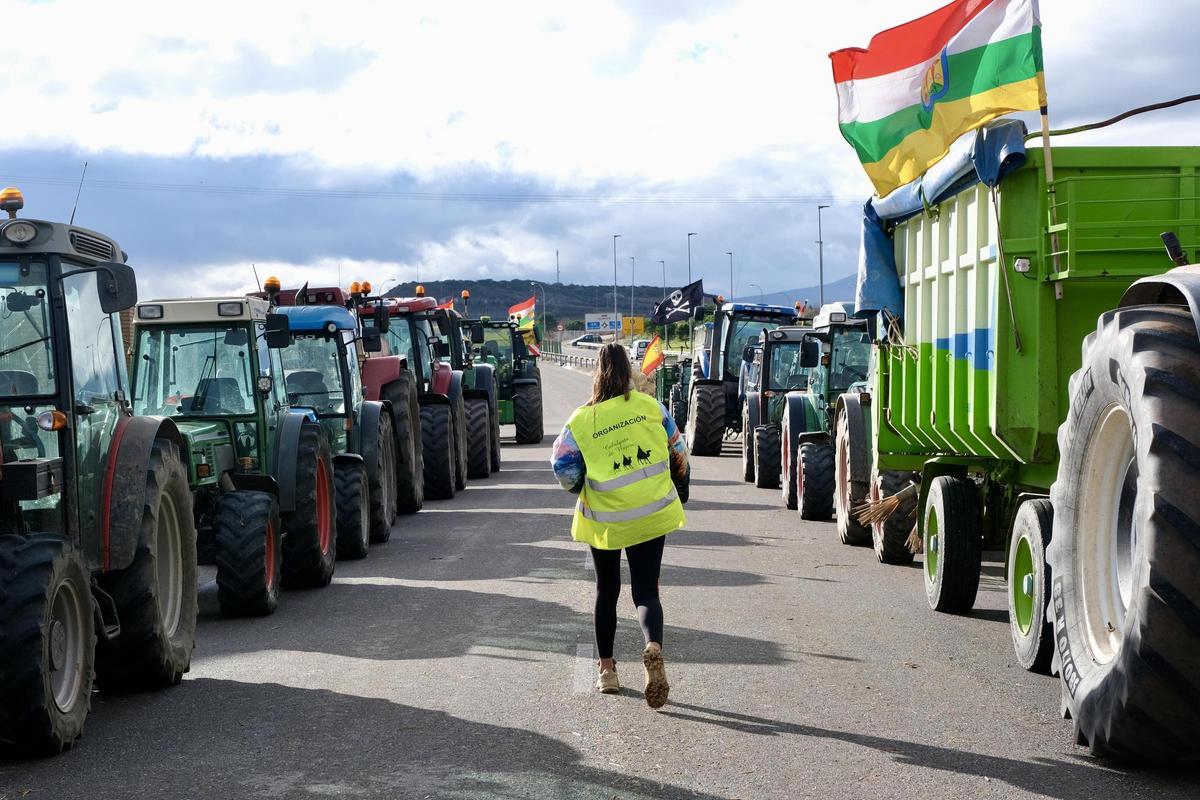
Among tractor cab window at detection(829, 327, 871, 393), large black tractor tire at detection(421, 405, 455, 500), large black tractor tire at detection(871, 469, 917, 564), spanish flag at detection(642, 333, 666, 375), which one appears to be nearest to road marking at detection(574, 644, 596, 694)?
large black tractor tire at detection(871, 469, 917, 564)

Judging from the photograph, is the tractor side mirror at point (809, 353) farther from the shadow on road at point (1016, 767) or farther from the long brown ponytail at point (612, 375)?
the shadow on road at point (1016, 767)

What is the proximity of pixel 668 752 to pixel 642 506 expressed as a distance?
1.41 metres

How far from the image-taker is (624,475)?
7.33 meters

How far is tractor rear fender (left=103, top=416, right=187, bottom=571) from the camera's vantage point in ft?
24.0

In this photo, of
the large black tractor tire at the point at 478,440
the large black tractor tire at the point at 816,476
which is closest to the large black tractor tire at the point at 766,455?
the large black tractor tire at the point at 816,476

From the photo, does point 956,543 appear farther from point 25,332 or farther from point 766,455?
point 766,455

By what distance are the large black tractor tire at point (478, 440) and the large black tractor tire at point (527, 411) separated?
267 inches

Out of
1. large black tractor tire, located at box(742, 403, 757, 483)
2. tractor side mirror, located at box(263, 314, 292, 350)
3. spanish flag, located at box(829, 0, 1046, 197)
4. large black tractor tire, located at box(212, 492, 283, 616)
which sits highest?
spanish flag, located at box(829, 0, 1046, 197)

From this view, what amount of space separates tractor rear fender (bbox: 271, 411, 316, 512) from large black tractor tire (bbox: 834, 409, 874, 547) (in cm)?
513

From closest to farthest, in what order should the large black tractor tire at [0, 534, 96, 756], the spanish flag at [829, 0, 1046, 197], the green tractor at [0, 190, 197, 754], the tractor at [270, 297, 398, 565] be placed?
the large black tractor tire at [0, 534, 96, 756] → the green tractor at [0, 190, 197, 754] → the spanish flag at [829, 0, 1046, 197] → the tractor at [270, 297, 398, 565]

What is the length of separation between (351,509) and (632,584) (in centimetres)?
654

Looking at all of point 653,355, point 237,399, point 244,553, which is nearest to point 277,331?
point 237,399

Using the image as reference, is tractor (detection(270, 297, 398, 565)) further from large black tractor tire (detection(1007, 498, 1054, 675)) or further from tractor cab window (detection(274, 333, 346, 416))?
large black tractor tire (detection(1007, 498, 1054, 675))

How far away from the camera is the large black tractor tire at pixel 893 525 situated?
1277cm
